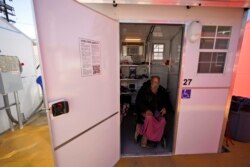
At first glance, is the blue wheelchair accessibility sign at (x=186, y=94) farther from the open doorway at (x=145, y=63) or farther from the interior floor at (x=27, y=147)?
the interior floor at (x=27, y=147)

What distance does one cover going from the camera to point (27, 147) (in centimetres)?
206

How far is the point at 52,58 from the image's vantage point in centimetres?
89

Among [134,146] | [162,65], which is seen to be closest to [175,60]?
[162,65]

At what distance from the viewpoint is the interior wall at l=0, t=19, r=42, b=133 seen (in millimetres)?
2380

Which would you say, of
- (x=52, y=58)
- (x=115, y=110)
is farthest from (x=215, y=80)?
(x=52, y=58)

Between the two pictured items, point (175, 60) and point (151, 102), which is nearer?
point (151, 102)

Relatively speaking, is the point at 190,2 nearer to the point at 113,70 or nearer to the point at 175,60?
the point at 113,70

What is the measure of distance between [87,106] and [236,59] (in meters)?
1.90

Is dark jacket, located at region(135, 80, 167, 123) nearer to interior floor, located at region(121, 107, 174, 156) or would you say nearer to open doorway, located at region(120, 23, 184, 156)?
interior floor, located at region(121, 107, 174, 156)

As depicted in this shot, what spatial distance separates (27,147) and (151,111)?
6.80ft

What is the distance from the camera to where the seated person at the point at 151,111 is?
77.3 inches

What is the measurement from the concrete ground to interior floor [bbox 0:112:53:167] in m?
1.13

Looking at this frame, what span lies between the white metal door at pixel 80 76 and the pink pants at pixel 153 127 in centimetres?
62

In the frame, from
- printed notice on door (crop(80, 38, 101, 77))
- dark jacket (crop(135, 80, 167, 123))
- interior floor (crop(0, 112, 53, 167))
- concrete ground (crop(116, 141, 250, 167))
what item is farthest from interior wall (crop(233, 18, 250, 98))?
interior floor (crop(0, 112, 53, 167))
